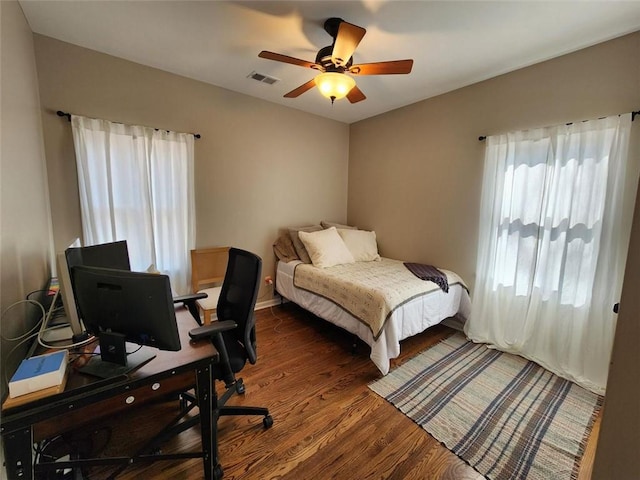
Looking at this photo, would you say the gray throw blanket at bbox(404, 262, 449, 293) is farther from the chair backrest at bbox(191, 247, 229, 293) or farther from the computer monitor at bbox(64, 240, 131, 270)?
the computer monitor at bbox(64, 240, 131, 270)

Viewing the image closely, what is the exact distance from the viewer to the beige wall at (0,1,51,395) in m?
1.20

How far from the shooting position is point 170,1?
5.48 ft

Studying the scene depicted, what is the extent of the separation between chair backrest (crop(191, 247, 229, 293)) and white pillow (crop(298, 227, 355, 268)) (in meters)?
0.96

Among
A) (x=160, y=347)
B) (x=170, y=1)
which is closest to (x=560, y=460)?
(x=160, y=347)

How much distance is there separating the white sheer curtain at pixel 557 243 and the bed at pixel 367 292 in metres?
0.40

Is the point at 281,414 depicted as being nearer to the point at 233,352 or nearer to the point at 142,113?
the point at 233,352

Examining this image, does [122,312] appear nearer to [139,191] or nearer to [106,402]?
[106,402]

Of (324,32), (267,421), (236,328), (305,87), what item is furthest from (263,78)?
(267,421)

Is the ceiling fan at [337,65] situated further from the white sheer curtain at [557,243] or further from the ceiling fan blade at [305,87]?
the white sheer curtain at [557,243]

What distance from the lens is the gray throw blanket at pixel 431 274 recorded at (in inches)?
101

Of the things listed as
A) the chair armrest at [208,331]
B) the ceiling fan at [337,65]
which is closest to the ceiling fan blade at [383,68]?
the ceiling fan at [337,65]

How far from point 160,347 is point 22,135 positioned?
5.27ft

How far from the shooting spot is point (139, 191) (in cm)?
248

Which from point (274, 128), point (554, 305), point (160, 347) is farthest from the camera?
point (274, 128)
